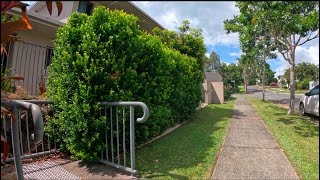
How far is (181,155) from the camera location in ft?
15.0

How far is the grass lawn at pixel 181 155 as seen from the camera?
3.69m

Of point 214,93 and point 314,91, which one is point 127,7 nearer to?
point 314,91

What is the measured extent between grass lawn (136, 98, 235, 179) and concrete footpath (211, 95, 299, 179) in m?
0.18

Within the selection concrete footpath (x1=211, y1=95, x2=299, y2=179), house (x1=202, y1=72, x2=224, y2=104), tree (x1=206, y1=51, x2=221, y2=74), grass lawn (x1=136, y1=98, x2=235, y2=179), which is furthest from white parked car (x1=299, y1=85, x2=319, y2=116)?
house (x1=202, y1=72, x2=224, y2=104)

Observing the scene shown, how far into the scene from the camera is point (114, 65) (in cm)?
387

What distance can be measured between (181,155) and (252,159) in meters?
1.21

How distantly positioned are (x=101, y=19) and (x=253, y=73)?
22592mm

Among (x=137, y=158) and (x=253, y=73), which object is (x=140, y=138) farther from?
(x=253, y=73)

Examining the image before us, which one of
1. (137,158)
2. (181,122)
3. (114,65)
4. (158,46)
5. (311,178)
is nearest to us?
(311,178)

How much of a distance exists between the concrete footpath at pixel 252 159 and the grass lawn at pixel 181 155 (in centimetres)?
18

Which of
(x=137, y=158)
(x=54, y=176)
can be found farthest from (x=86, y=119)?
(x=137, y=158)

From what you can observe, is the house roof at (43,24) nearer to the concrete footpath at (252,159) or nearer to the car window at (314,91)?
the concrete footpath at (252,159)

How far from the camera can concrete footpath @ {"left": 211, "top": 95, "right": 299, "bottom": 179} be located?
3754mm

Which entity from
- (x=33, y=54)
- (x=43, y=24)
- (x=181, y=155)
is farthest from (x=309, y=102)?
(x=33, y=54)
